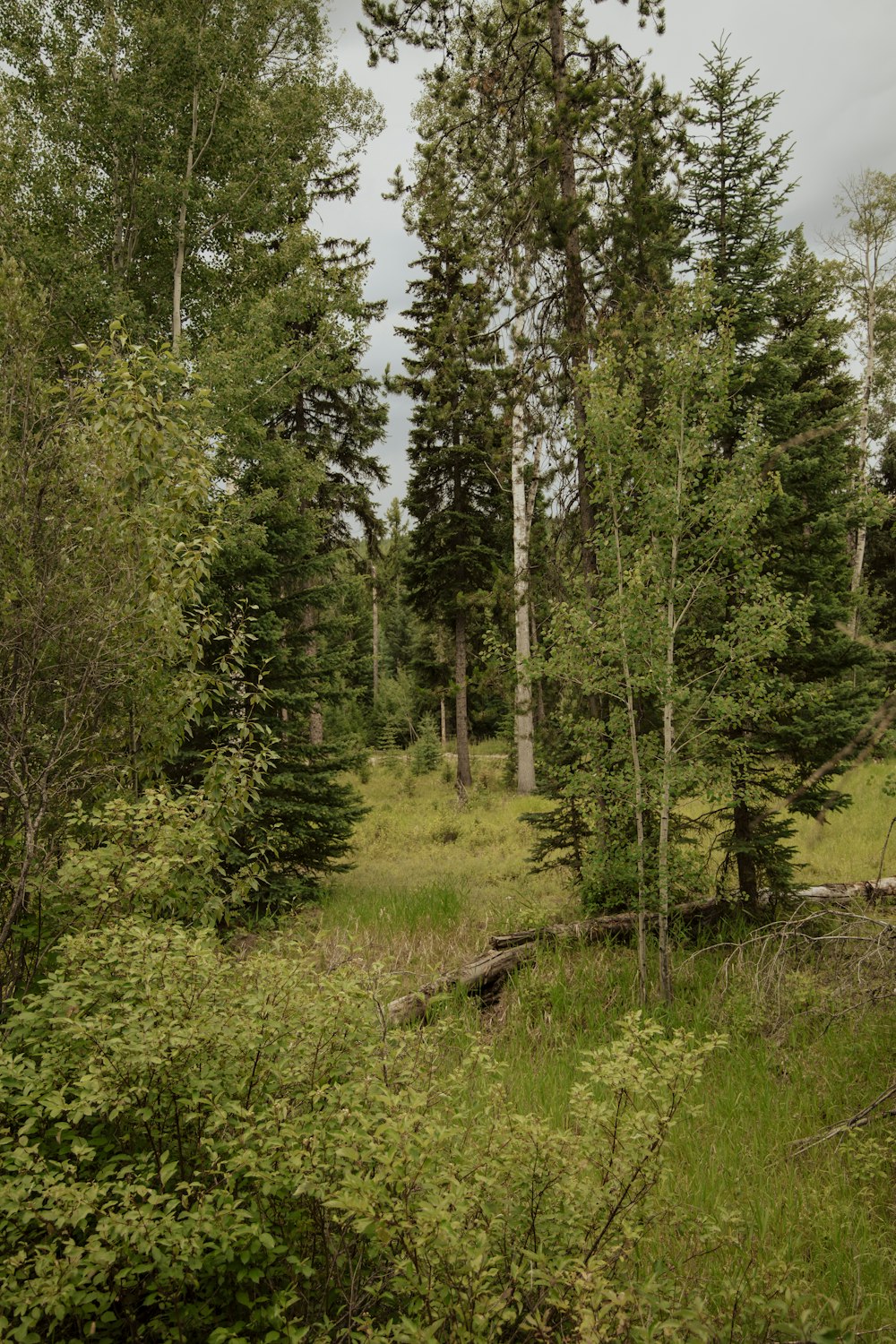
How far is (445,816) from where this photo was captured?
17062 millimetres

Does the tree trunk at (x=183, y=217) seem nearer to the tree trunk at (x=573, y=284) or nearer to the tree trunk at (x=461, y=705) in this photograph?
the tree trunk at (x=573, y=284)

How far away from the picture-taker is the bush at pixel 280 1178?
7.16 feet

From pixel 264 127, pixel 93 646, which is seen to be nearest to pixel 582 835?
pixel 93 646

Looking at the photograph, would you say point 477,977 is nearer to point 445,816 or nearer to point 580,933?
point 580,933

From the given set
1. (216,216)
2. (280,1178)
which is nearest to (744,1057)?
(280,1178)

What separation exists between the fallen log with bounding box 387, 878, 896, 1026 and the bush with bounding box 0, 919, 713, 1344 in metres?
3.11

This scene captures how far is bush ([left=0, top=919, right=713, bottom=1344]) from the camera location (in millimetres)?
2184

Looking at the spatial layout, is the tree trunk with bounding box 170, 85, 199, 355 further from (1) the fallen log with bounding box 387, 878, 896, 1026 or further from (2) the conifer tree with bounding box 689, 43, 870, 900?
(1) the fallen log with bounding box 387, 878, 896, 1026

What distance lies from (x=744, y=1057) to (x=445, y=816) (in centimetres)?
1184

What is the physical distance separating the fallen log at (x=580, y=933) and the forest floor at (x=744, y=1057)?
0.65 feet

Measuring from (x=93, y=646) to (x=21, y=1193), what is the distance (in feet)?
8.59

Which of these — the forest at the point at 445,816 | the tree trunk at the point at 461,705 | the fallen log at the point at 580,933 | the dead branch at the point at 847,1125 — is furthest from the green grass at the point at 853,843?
the tree trunk at the point at 461,705

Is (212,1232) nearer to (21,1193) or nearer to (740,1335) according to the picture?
(21,1193)

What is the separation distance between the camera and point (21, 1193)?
2.16 meters
